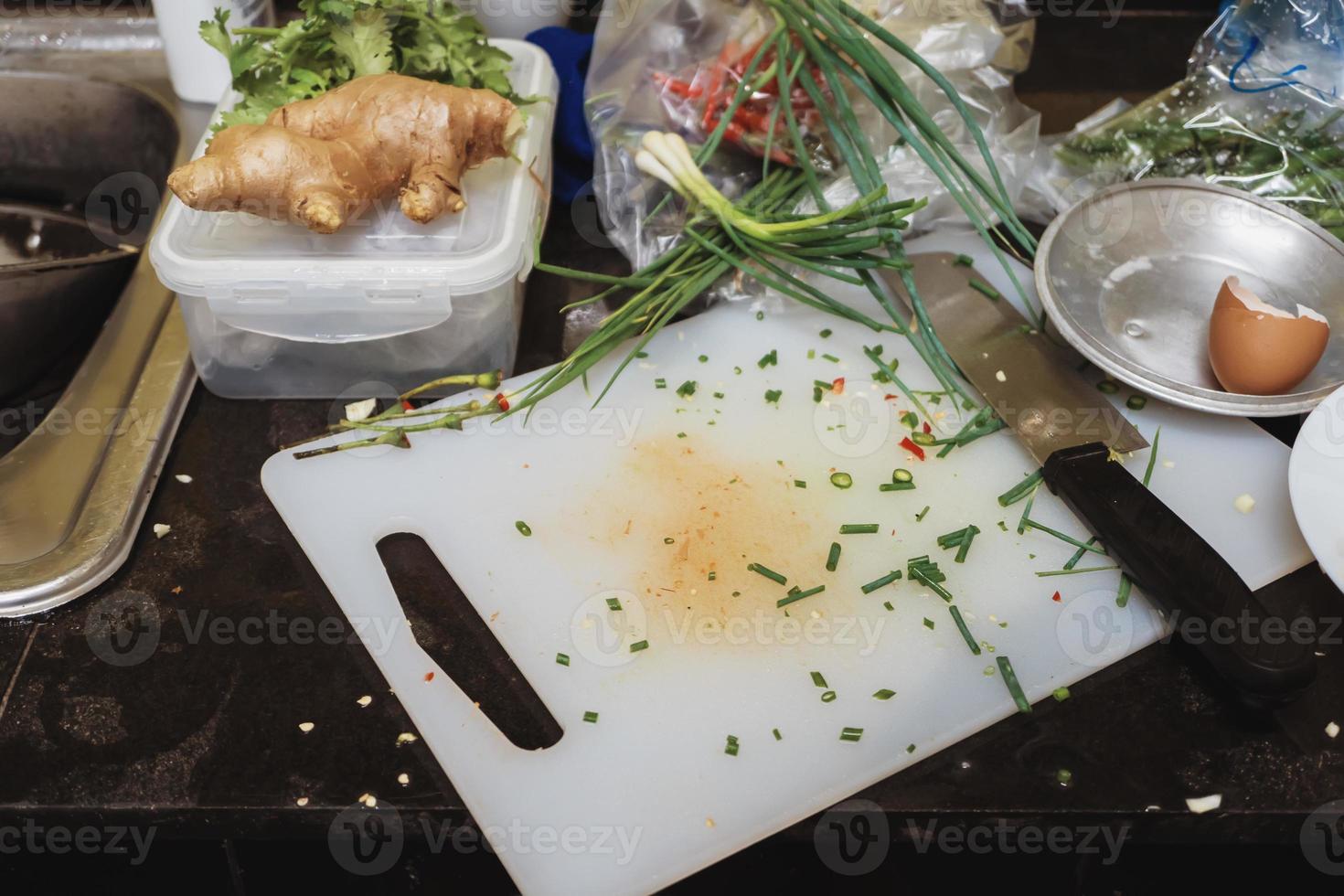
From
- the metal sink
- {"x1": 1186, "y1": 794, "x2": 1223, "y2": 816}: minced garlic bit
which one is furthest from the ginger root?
{"x1": 1186, "y1": 794, "x2": 1223, "y2": 816}: minced garlic bit

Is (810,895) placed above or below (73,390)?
below

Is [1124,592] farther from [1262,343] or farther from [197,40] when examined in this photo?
[197,40]

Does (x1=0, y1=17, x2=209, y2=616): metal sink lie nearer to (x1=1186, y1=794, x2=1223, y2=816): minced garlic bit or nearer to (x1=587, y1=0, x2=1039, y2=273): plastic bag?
(x1=587, y1=0, x2=1039, y2=273): plastic bag

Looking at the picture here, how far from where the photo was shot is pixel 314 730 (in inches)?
36.1

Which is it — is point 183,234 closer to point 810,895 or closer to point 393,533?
point 393,533

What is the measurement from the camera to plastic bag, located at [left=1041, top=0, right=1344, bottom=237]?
1.34 metres

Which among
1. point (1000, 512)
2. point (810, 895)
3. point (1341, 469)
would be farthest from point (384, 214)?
point (1341, 469)

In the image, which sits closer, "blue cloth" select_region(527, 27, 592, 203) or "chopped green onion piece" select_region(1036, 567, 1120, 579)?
"chopped green onion piece" select_region(1036, 567, 1120, 579)

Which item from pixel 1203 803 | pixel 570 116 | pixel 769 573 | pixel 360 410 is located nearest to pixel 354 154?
pixel 360 410

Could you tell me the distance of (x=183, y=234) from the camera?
108 centimetres

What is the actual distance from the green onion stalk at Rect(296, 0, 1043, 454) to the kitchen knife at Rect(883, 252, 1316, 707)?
4cm

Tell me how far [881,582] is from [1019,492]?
7.4 inches

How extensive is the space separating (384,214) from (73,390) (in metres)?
0.40

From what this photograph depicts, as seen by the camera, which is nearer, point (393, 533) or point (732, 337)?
point (393, 533)
